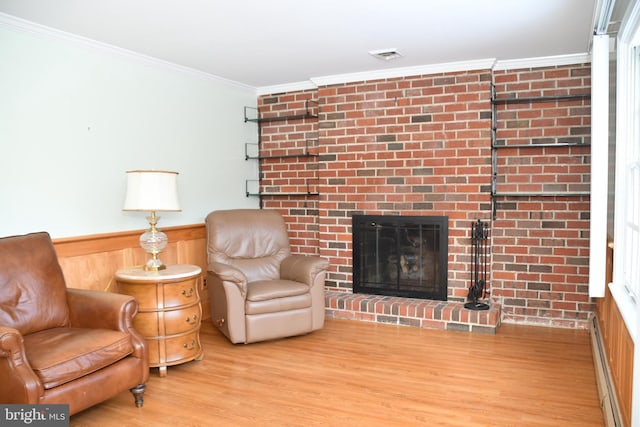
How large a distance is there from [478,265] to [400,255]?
0.68 meters

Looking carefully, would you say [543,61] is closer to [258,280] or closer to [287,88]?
[287,88]

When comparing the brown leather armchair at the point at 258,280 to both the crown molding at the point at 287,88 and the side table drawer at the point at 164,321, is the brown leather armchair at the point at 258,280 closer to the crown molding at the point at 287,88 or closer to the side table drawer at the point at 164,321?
the side table drawer at the point at 164,321

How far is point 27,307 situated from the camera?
2824 mm

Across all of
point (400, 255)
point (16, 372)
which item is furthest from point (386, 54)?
point (16, 372)

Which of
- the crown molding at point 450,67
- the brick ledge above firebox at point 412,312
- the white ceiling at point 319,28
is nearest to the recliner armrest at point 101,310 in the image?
the white ceiling at point 319,28

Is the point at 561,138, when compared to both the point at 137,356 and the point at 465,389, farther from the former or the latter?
the point at 137,356

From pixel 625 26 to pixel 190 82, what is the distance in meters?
3.29

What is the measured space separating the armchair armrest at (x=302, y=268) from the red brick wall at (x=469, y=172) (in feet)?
2.35

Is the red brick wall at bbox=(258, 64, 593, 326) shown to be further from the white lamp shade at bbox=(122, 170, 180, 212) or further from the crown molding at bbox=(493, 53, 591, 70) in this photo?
the white lamp shade at bbox=(122, 170, 180, 212)

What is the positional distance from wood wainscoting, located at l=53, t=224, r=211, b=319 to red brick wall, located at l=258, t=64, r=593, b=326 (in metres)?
1.44

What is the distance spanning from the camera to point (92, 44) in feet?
12.0

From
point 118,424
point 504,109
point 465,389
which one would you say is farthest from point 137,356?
point 504,109

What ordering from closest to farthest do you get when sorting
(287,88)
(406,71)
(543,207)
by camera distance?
(543,207)
(406,71)
(287,88)

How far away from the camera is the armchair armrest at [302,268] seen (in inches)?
164
